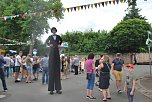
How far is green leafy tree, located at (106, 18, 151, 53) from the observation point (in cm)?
5335

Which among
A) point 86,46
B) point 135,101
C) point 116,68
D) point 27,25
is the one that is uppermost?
point 27,25

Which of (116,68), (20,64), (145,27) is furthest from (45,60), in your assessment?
(145,27)

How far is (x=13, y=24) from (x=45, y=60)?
4296cm

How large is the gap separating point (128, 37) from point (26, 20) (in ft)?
57.8

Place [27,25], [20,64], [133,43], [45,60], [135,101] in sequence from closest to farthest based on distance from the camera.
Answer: [135,101], [45,60], [20,64], [133,43], [27,25]

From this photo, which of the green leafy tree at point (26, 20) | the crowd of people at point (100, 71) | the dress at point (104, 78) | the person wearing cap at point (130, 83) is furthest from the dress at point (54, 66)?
the green leafy tree at point (26, 20)

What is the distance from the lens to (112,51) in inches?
2185

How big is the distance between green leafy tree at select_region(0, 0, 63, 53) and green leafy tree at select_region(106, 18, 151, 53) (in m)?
10.6

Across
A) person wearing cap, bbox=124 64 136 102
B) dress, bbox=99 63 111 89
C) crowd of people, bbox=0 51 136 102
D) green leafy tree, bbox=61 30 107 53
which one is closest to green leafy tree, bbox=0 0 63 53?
green leafy tree, bbox=61 30 107 53

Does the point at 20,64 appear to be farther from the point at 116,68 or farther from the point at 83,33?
the point at 83,33

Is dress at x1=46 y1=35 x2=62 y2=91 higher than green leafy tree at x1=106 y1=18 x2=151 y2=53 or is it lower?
lower

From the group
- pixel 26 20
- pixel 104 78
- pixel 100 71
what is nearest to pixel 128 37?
pixel 26 20

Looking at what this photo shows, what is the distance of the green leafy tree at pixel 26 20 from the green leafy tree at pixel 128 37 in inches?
416

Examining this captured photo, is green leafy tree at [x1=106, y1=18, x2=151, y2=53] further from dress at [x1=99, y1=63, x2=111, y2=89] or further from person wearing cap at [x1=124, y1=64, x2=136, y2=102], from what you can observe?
person wearing cap at [x1=124, y1=64, x2=136, y2=102]
